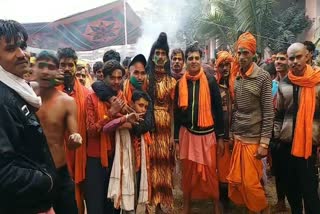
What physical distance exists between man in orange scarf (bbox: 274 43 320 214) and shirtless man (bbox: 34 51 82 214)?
2.31m

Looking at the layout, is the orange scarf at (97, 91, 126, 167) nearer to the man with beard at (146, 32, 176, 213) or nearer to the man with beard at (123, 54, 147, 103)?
the man with beard at (123, 54, 147, 103)

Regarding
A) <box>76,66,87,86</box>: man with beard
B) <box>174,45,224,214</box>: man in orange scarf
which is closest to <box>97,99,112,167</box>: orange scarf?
<box>174,45,224,214</box>: man in orange scarf

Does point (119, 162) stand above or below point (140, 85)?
below

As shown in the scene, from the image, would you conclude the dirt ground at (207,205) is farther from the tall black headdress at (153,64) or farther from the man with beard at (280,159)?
the tall black headdress at (153,64)

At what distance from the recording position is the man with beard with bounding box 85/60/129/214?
3834 millimetres

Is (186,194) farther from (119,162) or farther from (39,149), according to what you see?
(39,149)

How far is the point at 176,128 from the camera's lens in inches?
183

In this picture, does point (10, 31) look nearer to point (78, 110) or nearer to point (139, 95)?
point (78, 110)

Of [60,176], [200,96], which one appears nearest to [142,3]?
[200,96]

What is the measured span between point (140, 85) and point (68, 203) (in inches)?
70.0

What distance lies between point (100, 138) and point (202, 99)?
4.38ft

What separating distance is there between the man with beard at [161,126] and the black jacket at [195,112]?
0.13 metres

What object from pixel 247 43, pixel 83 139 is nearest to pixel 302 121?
pixel 247 43

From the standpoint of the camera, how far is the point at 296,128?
4.01 metres
